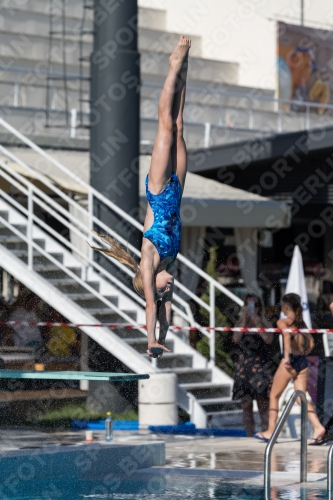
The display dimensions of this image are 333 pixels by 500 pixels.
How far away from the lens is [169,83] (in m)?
5.94

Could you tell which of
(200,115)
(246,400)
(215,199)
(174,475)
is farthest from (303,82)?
(174,475)

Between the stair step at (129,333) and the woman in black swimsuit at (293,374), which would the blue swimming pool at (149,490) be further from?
the stair step at (129,333)

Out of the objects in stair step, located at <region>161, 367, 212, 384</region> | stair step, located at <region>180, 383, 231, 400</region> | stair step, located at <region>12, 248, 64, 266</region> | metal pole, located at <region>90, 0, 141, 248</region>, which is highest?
metal pole, located at <region>90, 0, 141, 248</region>

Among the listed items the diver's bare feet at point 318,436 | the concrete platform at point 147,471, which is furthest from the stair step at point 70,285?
the diver's bare feet at point 318,436

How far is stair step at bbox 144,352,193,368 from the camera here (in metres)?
11.7

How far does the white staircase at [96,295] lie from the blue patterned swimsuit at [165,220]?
5064 millimetres

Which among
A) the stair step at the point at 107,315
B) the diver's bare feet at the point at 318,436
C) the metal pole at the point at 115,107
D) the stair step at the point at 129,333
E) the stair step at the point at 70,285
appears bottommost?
the diver's bare feet at the point at 318,436

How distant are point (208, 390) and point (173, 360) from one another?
573 millimetres

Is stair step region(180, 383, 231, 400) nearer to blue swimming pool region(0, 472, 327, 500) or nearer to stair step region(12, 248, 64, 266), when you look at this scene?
stair step region(12, 248, 64, 266)

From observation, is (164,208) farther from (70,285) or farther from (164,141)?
(70,285)

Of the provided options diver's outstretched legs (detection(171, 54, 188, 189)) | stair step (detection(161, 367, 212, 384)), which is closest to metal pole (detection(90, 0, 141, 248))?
stair step (detection(161, 367, 212, 384))

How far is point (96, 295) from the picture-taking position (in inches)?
460

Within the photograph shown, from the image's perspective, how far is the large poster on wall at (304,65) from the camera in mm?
26531

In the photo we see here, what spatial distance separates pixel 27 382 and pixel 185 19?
596 inches
